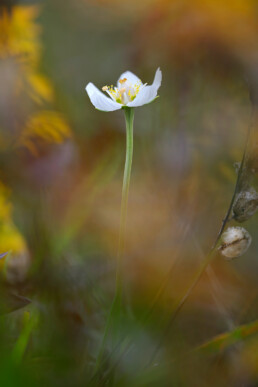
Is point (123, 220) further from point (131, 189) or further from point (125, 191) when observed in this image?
point (131, 189)

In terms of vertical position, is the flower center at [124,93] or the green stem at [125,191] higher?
the flower center at [124,93]

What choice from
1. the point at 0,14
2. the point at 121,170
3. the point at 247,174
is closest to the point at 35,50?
the point at 0,14

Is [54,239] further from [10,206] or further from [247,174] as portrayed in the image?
[247,174]

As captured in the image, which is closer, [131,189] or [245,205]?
[245,205]

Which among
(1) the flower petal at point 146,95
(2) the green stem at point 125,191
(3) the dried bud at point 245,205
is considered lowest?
(3) the dried bud at point 245,205

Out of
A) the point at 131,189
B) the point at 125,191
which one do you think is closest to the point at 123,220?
the point at 125,191
